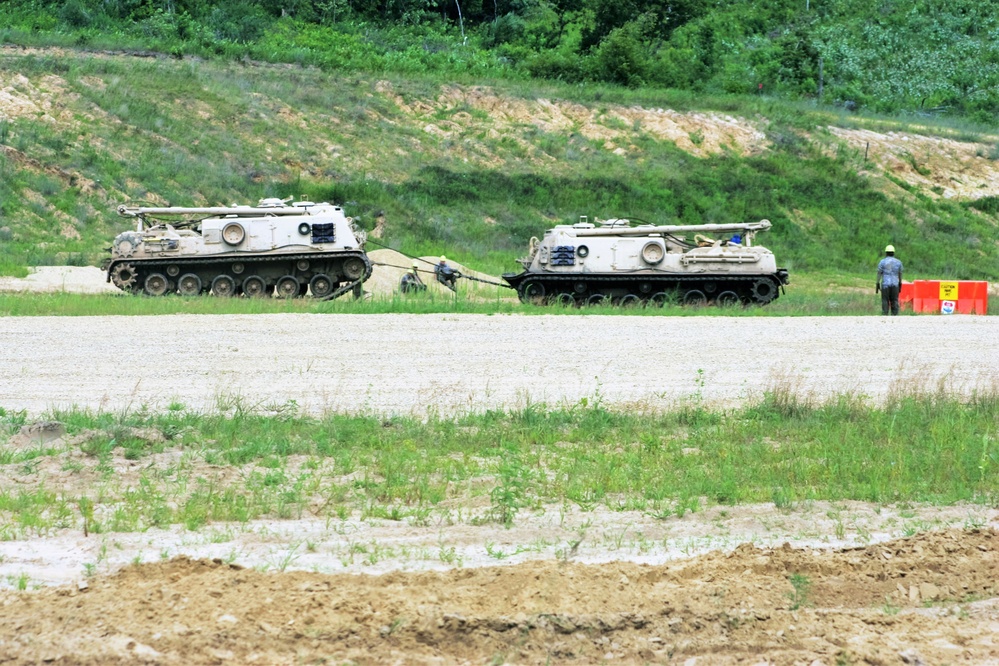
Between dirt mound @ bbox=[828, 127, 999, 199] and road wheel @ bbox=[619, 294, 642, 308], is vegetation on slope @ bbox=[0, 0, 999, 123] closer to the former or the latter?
dirt mound @ bbox=[828, 127, 999, 199]

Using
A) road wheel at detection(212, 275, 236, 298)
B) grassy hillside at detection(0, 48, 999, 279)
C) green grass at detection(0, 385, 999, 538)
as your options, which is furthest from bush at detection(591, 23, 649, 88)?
green grass at detection(0, 385, 999, 538)

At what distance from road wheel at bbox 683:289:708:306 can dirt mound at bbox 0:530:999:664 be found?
18.4 meters

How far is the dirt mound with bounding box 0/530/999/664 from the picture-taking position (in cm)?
552

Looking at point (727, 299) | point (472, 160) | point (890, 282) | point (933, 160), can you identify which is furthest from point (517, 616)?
point (933, 160)

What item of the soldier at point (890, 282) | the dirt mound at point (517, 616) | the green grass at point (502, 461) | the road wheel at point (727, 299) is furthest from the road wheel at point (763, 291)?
the dirt mound at point (517, 616)

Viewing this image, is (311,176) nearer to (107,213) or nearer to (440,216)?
(440,216)

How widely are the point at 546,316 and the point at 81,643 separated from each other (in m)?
14.6

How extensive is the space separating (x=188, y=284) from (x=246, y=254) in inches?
50.9

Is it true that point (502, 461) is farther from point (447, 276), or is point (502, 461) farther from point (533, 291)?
point (447, 276)

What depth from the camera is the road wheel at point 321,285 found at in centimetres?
2538

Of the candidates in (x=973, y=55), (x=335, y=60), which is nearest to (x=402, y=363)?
(x=335, y=60)

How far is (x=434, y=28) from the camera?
184 ft

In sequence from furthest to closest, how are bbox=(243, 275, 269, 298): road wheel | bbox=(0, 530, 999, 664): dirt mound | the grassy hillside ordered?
the grassy hillside
bbox=(243, 275, 269, 298): road wheel
bbox=(0, 530, 999, 664): dirt mound

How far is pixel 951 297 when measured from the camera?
2317cm
